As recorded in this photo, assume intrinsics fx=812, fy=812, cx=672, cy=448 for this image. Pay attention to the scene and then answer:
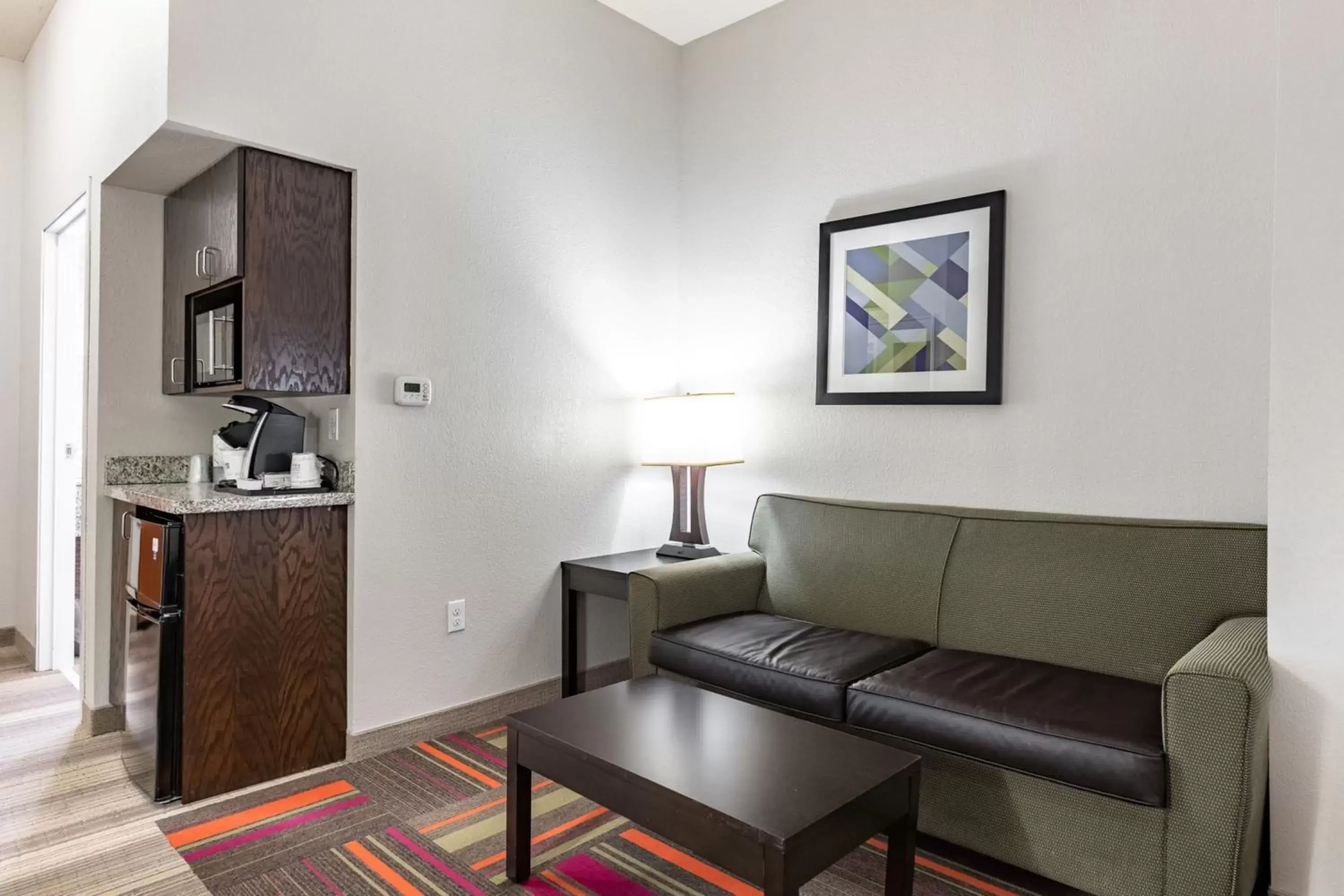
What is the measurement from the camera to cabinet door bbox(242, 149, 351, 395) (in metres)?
2.47

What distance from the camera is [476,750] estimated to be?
2785mm

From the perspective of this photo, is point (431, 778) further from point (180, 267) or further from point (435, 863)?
point (180, 267)

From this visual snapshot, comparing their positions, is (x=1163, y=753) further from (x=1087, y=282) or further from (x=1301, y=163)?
(x=1087, y=282)

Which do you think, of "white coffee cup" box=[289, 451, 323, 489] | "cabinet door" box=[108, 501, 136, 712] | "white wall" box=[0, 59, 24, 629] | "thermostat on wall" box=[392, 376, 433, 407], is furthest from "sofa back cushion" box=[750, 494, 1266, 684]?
"white wall" box=[0, 59, 24, 629]

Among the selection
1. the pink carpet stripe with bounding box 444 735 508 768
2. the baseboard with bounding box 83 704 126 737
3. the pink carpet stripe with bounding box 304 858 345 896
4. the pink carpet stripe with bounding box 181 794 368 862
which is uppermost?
the baseboard with bounding box 83 704 126 737

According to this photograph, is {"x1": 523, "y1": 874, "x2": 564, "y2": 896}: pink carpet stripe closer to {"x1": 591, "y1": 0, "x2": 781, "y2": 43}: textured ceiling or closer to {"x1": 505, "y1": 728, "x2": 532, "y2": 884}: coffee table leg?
{"x1": 505, "y1": 728, "x2": 532, "y2": 884}: coffee table leg

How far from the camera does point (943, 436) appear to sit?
2.82 metres

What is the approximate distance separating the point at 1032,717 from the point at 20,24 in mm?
4743

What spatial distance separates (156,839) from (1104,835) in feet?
7.73

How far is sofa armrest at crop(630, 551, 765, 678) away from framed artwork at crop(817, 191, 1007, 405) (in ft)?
2.51

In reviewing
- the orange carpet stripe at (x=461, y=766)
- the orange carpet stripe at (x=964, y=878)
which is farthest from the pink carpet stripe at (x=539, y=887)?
the orange carpet stripe at (x=964, y=878)

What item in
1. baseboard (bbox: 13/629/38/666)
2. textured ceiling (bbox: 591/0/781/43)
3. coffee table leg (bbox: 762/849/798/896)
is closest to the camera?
coffee table leg (bbox: 762/849/798/896)

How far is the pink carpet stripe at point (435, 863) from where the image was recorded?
1942 millimetres

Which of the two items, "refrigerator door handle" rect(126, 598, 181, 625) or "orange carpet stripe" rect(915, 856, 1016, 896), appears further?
"refrigerator door handle" rect(126, 598, 181, 625)
